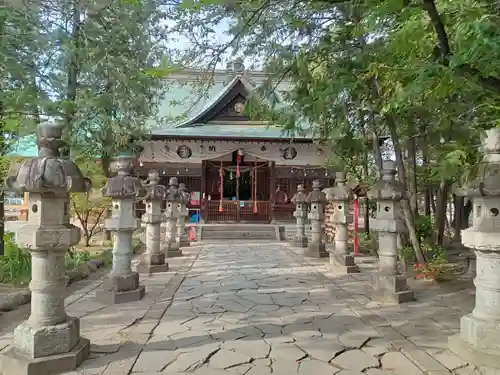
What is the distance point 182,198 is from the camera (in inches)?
558

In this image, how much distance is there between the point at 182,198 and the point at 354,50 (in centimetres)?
835

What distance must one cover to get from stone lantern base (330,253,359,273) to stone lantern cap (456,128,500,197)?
5551 mm

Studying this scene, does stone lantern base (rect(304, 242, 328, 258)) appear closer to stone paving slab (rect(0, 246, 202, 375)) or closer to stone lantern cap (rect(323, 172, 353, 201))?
stone lantern cap (rect(323, 172, 353, 201))

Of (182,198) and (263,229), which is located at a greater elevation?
(182,198)

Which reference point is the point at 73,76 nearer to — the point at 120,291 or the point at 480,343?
the point at 120,291

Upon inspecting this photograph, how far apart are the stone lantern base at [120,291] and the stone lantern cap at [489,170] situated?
5.17 m

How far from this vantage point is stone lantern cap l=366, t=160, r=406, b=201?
6.81 metres

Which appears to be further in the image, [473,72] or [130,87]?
[130,87]

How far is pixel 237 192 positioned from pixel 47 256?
17.7 m

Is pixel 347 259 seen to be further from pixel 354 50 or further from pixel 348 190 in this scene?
pixel 354 50

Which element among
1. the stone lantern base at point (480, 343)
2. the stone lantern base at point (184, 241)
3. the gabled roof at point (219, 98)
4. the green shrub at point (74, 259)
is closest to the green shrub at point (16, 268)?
the green shrub at point (74, 259)

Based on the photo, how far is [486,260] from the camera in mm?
4234

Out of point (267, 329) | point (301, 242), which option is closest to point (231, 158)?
point (301, 242)

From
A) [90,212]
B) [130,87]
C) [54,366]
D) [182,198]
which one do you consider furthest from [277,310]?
[90,212]
